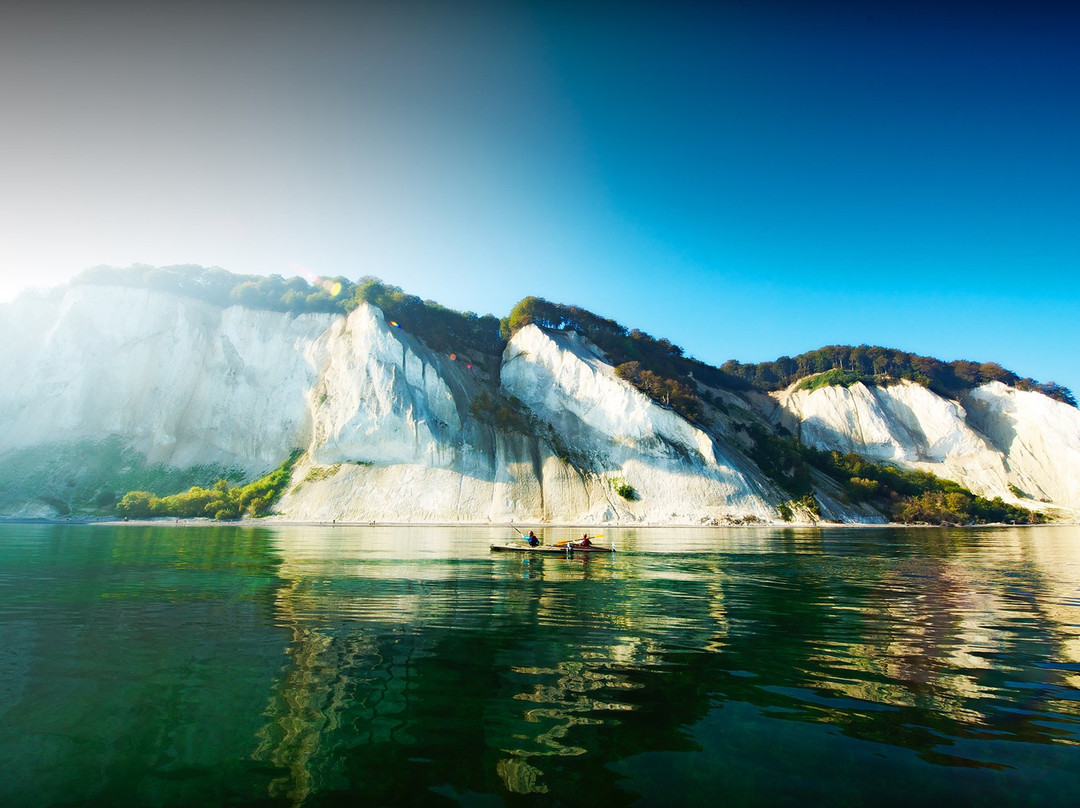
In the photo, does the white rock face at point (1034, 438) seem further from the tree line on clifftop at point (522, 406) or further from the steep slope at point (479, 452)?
the steep slope at point (479, 452)

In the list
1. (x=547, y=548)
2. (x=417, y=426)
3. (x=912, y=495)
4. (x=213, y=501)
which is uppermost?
(x=417, y=426)

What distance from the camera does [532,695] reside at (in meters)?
8.17

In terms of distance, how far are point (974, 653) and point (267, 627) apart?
552 inches

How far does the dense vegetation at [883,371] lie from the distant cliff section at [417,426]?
627cm

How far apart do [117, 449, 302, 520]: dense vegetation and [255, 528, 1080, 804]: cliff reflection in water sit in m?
46.9

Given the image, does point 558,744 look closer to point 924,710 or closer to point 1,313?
point 924,710

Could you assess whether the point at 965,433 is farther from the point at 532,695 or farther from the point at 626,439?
the point at 532,695

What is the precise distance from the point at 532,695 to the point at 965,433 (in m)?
103

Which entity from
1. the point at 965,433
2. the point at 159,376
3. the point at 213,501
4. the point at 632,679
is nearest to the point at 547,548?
the point at 632,679

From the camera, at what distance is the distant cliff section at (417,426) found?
208 feet

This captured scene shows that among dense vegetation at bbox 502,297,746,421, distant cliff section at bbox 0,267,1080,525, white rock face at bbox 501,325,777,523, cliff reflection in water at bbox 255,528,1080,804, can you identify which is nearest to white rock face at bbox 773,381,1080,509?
distant cliff section at bbox 0,267,1080,525

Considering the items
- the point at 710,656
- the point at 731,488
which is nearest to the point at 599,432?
the point at 731,488

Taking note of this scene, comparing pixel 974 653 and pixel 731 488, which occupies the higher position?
pixel 731 488

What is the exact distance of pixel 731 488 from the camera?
212 feet
